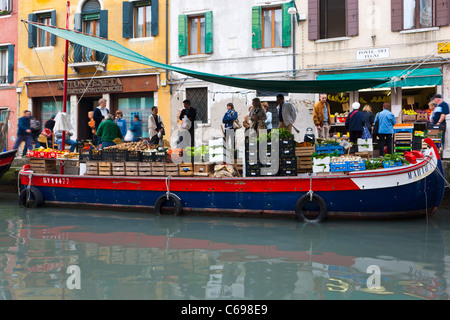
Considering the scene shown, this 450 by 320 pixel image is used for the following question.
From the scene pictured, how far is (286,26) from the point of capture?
55.5ft

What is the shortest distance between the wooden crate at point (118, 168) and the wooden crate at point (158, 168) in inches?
29.6

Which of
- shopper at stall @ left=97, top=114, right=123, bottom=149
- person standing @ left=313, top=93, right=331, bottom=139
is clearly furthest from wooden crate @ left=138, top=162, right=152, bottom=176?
person standing @ left=313, top=93, right=331, bottom=139

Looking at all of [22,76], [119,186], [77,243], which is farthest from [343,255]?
[22,76]

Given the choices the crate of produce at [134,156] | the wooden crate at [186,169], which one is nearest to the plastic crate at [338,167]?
the wooden crate at [186,169]

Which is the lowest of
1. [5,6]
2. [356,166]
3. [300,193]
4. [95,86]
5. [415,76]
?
[300,193]

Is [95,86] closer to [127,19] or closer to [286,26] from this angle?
[127,19]

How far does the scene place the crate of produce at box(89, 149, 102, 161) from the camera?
11.5m

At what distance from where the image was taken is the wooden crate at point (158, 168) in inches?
427

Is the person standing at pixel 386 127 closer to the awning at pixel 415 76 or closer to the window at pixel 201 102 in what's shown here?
the awning at pixel 415 76

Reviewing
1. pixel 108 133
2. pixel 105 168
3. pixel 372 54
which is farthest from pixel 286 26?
pixel 105 168

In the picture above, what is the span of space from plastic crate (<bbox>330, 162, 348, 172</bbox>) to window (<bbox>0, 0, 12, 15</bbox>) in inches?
699

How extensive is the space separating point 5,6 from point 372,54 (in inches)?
620

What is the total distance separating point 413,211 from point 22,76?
57.5 feet

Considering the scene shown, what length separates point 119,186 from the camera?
11156 mm
